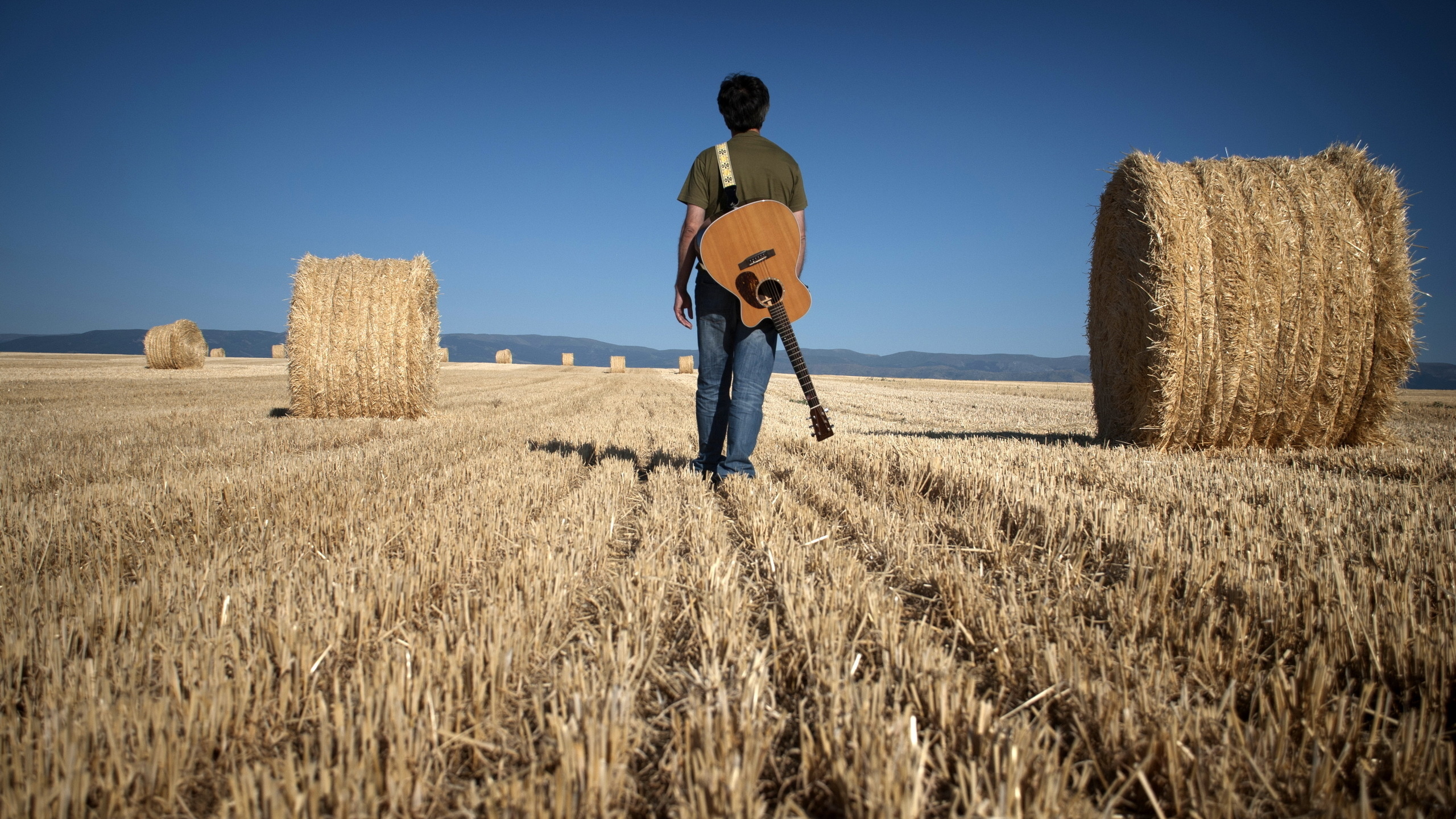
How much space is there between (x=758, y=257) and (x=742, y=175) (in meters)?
0.46

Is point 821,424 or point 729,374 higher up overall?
point 729,374

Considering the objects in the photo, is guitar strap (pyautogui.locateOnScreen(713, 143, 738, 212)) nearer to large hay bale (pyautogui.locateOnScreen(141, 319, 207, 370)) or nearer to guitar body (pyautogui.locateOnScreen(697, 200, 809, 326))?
guitar body (pyautogui.locateOnScreen(697, 200, 809, 326))

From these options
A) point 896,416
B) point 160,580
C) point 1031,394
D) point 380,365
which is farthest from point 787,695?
point 1031,394

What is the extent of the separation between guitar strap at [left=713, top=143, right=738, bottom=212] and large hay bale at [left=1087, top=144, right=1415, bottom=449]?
3348 mm

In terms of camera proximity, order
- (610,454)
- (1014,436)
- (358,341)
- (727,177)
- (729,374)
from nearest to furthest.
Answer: (727,177) → (729,374) → (610,454) → (1014,436) → (358,341)

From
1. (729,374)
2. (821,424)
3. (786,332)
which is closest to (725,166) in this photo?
(786,332)

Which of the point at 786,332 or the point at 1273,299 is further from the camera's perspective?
the point at 1273,299

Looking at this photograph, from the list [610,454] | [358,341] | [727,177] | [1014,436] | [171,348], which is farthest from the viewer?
[171,348]

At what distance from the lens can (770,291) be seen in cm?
323

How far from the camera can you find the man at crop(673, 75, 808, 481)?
326cm

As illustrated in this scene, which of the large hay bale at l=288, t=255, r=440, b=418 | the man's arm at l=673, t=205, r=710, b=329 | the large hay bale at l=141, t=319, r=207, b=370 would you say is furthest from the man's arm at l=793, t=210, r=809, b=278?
the large hay bale at l=141, t=319, r=207, b=370

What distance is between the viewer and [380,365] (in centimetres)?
767

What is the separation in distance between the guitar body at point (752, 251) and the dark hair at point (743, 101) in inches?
22.5

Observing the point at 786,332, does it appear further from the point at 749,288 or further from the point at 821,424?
the point at 821,424
